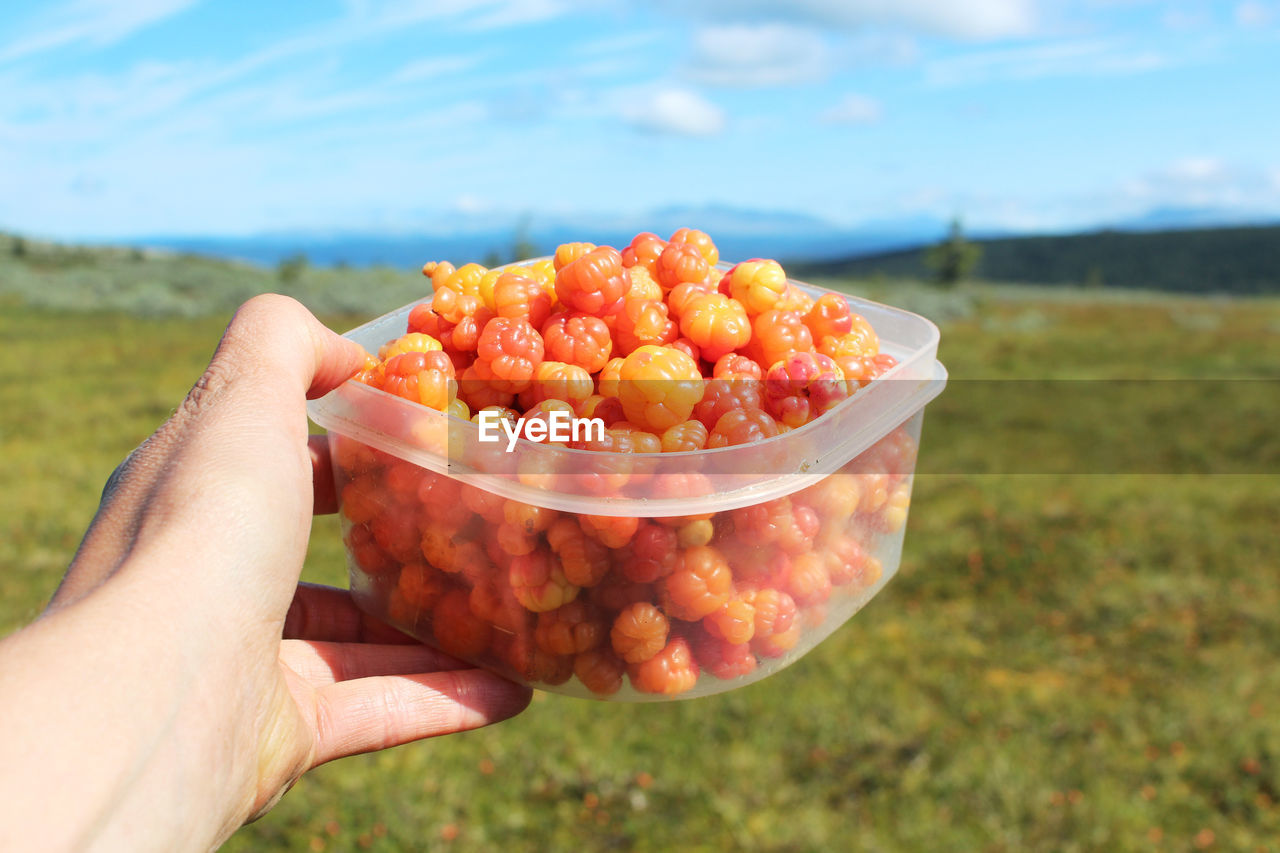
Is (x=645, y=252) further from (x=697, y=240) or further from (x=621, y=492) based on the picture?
(x=621, y=492)

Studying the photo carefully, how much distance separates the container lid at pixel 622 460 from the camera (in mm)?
1558

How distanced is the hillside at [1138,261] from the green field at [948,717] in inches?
952

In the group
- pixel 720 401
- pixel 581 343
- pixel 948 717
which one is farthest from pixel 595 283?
pixel 948 717

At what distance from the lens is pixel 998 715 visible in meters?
4.67

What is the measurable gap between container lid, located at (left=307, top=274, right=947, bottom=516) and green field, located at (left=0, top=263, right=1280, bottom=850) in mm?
2513

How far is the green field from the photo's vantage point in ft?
12.7

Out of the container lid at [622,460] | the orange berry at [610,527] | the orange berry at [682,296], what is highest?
the orange berry at [682,296]

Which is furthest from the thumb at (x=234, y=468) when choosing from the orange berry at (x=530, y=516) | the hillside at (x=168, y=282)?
the hillside at (x=168, y=282)

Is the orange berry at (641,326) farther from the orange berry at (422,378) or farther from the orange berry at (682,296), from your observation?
the orange berry at (422,378)

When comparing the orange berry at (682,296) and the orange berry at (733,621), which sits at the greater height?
the orange berry at (682,296)

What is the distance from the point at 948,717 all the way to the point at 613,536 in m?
3.61

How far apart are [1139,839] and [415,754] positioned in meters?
3.04

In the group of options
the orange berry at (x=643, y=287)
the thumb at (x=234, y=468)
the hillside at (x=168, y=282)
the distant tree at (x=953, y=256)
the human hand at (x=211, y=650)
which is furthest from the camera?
the distant tree at (x=953, y=256)

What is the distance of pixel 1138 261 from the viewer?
1318 inches
